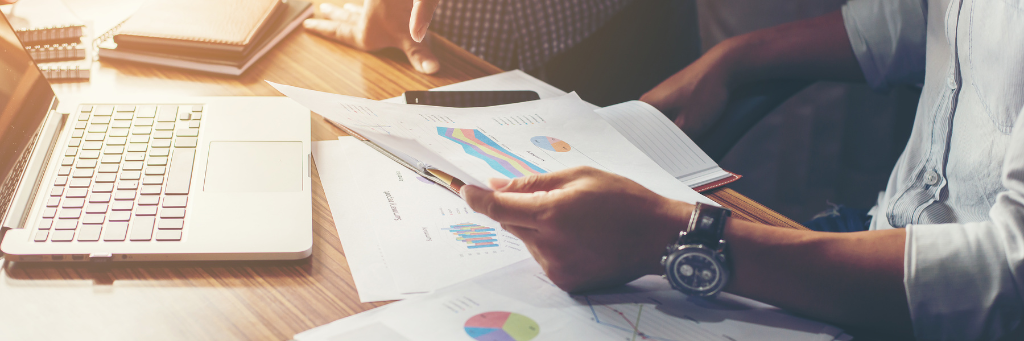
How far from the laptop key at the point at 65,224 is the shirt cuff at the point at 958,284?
2.44ft

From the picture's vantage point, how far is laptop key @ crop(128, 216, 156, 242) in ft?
1.82

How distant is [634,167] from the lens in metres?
0.71

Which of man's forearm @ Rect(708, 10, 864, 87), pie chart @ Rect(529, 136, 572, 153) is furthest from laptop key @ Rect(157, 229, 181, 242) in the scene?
man's forearm @ Rect(708, 10, 864, 87)

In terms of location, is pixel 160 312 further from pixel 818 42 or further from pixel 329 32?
pixel 818 42

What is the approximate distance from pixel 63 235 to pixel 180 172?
12 cm

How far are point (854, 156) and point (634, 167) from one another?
58.1 inches

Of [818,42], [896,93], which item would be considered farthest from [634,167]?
[896,93]

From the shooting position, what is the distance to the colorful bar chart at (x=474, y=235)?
2.04 ft

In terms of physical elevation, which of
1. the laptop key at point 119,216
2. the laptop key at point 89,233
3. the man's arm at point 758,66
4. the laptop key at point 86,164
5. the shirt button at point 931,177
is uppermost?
the man's arm at point 758,66

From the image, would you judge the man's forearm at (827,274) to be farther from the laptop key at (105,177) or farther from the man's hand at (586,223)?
the laptop key at (105,177)

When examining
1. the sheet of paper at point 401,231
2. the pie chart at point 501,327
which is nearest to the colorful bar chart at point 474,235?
the sheet of paper at point 401,231

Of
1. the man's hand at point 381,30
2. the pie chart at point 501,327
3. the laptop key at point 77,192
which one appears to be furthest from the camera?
the man's hand at point 381,30

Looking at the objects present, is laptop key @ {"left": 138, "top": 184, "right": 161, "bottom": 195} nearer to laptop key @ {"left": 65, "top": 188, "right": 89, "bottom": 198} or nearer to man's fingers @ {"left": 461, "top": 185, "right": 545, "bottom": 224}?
laptop key @ {"left": 65, "top": 188, "right": 89, "bottom": 198}

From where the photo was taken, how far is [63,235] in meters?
0.55
